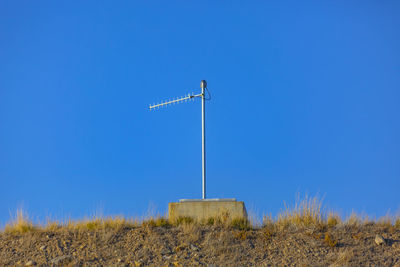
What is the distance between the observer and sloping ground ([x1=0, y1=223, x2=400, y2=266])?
35.8 feet

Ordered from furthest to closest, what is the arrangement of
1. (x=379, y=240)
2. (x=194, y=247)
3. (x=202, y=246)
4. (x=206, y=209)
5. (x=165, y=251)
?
(x=206, y=209), (x=379, y=240), (x=202, y=246), (x=194, y=247), (x=165, y=251)

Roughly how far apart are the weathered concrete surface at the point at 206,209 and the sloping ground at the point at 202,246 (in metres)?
0.57

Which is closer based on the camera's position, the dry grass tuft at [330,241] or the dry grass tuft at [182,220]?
the dry grass tuft at [330,241]

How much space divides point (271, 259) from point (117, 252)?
403cm

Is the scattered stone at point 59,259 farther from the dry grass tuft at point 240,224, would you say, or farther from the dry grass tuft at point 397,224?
the dry grass tuft at point 397,224

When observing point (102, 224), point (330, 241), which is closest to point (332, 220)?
point (330, 241)

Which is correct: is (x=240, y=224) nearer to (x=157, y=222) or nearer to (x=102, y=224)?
(x=157, y=222)

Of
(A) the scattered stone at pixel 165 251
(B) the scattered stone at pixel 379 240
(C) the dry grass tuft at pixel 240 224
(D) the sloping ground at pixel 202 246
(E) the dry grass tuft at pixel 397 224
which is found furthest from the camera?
(E) the dry grass tuft at pixel 397 224

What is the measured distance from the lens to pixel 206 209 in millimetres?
13336

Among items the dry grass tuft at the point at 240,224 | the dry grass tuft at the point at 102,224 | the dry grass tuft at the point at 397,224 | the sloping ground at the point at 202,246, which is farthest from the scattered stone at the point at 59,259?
the dry grass tuft at the point at 397,224

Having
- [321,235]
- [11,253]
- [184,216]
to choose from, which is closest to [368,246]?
[321,235]

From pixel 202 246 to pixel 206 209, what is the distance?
6.16ft

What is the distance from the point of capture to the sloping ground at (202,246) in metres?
10.9

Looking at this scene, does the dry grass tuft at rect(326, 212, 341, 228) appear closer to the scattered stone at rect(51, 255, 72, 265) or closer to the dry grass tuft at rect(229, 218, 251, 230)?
the dry grass tuft at rect(229, 218, 251, 230)
